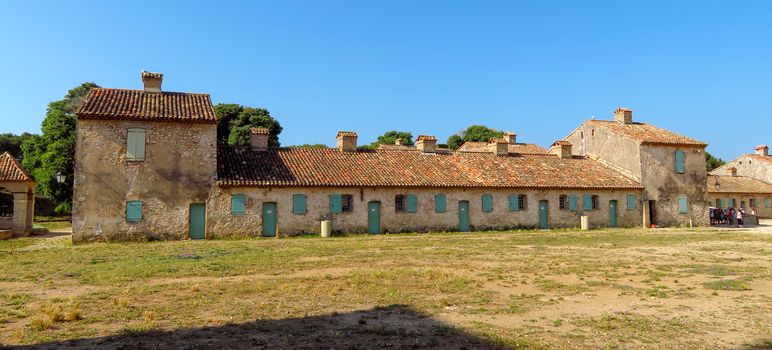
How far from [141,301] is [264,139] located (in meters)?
20.2

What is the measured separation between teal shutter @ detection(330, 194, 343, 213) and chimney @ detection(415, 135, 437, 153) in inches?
338

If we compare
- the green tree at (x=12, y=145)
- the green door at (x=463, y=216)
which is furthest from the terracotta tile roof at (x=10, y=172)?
the green tree at (x=12, y=145)

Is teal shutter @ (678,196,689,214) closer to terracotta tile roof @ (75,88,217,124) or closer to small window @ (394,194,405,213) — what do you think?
small window @ (394,194,405,213)

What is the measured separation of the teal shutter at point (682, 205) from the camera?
1249 inches

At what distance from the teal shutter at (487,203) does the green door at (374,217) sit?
6178 mm

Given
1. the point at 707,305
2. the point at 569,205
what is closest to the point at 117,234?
the point at 707,305

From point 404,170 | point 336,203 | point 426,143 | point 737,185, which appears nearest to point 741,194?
point 737,185

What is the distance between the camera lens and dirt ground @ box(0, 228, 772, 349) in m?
6.00

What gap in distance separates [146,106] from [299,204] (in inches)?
334

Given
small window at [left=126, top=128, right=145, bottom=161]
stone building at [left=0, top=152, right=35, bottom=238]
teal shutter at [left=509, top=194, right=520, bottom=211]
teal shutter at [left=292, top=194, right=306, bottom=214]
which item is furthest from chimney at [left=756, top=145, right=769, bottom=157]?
stone building at [left=0, top=152, right=35, bottom=238]

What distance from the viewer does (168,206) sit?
73.0ft

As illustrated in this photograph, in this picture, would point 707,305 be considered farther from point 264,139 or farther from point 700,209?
point 700,209

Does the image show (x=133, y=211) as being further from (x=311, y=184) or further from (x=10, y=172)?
(x=10, y=172)

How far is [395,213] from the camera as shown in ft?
84.6
